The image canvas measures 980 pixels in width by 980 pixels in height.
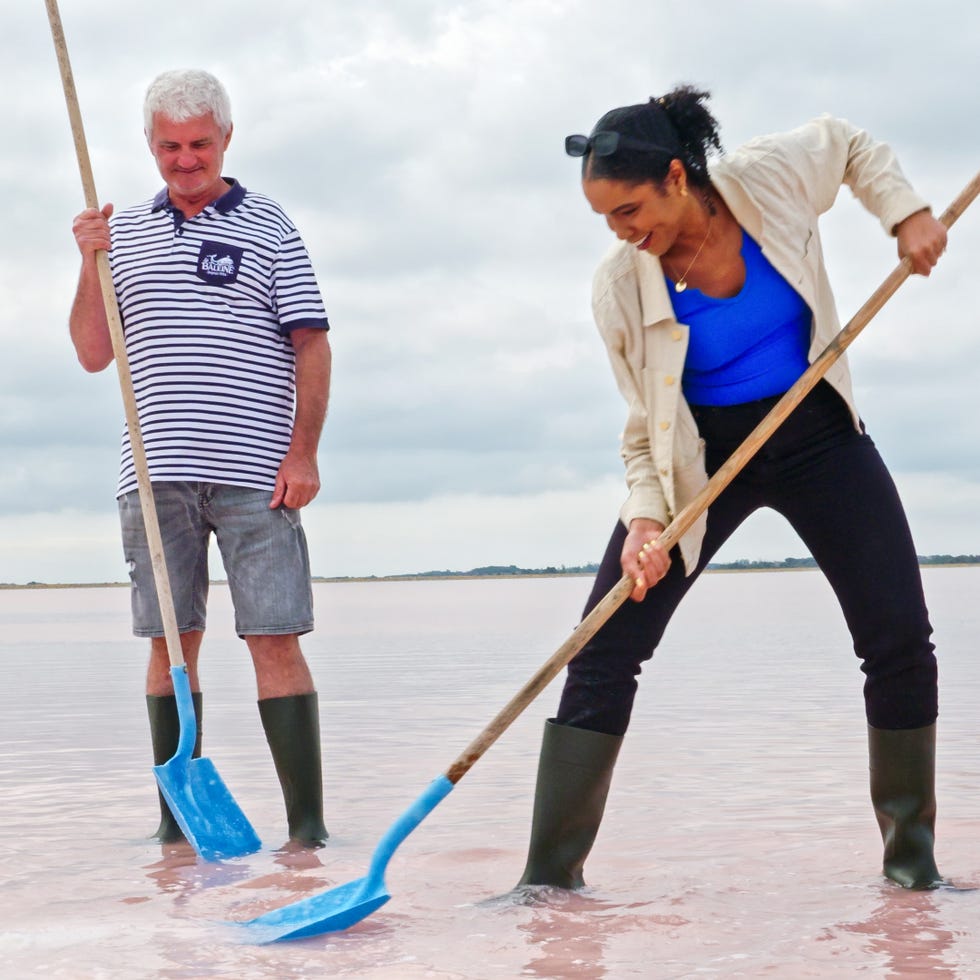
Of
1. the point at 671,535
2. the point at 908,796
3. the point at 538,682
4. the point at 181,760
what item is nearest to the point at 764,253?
the point at 671,535

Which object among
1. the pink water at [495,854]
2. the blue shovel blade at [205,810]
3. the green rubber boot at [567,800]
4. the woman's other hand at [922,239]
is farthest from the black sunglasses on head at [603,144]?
the blue shovel blade at [205,810]

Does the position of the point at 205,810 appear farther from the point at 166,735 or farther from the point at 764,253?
the point at 764,253

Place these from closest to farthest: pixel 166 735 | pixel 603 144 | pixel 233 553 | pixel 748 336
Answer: pixel 603 144, pixel 748 336, pixel 233 553, pixel 166 735

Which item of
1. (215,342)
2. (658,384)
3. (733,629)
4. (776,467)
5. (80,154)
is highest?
(80,154)

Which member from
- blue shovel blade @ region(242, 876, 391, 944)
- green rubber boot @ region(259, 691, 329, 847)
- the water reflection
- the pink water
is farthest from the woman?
green rubber boot @ region(259, 691, 329, 847)

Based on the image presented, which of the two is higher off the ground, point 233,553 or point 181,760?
point 233,553

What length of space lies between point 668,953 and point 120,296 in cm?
221

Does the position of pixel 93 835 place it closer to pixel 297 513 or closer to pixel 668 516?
pixel 297 513

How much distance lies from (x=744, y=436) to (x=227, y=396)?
1.38 metres

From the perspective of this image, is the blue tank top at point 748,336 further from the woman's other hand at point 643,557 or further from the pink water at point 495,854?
the pink water at point 495,854

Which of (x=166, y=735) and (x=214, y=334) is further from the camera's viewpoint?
(x=166, y=735)

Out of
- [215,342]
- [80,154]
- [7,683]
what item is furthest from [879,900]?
[7,683]

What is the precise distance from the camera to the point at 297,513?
12.0 feet

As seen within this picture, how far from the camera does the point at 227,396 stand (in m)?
3.64
